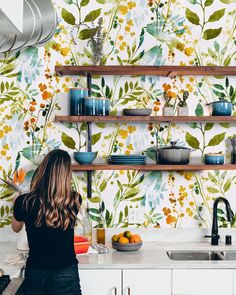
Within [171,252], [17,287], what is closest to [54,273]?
[17,287]

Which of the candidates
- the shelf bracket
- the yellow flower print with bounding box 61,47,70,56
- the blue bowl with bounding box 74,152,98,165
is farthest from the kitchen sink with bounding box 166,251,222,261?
the yellow flower print with bounding box 61,47,70,56

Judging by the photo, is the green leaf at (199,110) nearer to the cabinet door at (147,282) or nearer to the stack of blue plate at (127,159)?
the stack of blue plate at (127,159)

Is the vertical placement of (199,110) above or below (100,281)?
above

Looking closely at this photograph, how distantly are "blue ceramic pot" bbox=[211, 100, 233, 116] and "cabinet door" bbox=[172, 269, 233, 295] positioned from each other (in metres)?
1.08

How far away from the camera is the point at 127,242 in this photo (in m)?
3.22

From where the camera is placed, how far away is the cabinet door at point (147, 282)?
9.65ft

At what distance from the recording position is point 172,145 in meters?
3.40

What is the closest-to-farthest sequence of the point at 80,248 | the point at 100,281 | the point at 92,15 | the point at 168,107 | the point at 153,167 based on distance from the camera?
the point at 100,281
the point at 80,248
the point at 153,167
the point at 168,107
the point at 92,15

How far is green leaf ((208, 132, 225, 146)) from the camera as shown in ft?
11.8

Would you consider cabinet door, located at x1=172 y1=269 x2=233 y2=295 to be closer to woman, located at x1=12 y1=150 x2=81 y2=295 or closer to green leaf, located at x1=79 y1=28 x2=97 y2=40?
woman, located at x1=12 y1=150 x2=81 y2=295

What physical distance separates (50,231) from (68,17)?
1717mm

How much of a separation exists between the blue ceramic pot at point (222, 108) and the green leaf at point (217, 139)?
0.22 metres

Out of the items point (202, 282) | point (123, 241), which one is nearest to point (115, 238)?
point (123, 241)

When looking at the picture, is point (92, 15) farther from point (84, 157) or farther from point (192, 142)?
point (192, 142)
